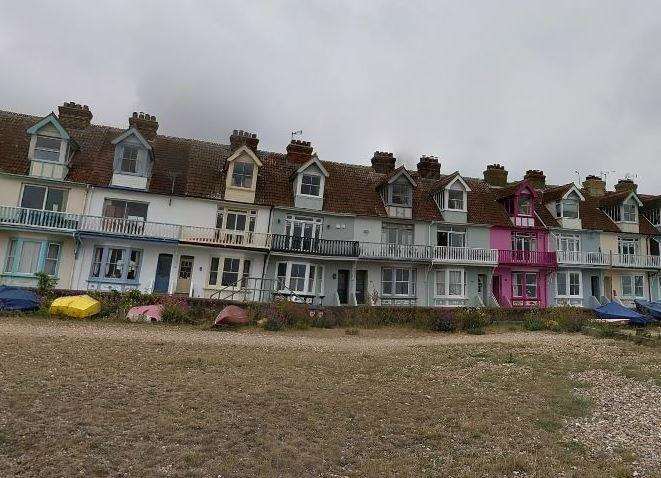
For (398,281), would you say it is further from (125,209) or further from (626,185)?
(626,185)

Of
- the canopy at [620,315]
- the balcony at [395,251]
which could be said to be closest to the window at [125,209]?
the balcony at [395,251]

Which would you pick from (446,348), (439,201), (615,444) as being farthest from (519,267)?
(615,444)

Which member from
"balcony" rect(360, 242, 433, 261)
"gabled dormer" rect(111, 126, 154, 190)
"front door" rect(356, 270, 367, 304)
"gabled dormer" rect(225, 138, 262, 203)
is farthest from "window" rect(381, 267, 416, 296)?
"gabled dormer" rect(111, 126, 154, 190)

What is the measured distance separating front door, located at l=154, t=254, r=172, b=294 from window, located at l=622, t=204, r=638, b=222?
39526 mm

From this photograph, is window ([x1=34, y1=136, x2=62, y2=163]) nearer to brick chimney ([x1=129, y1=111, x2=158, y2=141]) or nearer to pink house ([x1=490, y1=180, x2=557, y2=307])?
brick chimney ([x1=129, y1=111, x2=158, y2=141])

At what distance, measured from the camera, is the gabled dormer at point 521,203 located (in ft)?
118

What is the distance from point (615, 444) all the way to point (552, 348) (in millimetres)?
10391

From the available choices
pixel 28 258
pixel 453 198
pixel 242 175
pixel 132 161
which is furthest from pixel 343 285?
pixel 28 258

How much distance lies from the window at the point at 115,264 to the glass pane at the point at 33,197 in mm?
4531

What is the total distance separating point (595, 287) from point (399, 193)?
784 inches

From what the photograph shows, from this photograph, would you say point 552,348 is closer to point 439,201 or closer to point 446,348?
point 446,348

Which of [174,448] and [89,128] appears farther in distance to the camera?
[89,128]

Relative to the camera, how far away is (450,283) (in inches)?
1315

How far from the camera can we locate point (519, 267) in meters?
35.1
